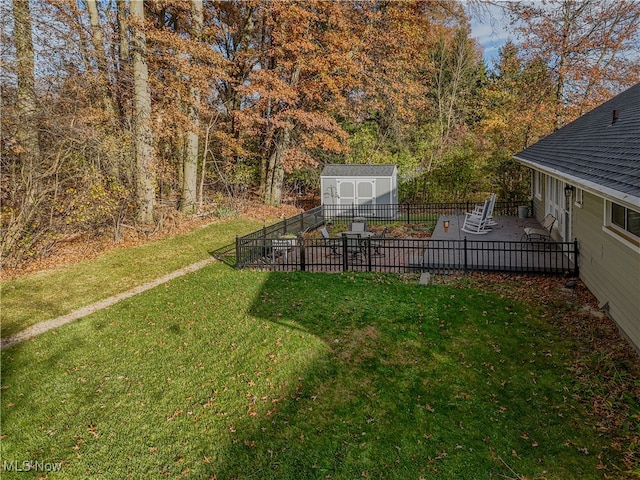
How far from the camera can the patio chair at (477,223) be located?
44.8 feet

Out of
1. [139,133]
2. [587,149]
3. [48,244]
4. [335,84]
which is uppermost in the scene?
[335,84]

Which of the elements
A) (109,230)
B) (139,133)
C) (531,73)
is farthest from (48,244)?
(531,73)

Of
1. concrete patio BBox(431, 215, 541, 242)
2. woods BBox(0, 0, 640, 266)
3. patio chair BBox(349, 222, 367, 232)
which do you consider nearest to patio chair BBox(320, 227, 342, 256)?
patio chair BBox(349, 222, 367, 232)

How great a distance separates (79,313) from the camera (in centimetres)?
804

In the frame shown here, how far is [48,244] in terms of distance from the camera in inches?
454

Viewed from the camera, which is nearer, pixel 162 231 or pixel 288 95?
pixel 162 231

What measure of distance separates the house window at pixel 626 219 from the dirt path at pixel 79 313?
938 cm

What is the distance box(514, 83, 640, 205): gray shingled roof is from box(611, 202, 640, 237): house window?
69 cm

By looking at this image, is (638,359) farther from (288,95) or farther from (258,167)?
(258,167)

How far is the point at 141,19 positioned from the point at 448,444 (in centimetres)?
1726

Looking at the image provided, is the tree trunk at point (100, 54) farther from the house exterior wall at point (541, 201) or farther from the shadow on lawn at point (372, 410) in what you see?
the house exterior wall at point (541, 201)

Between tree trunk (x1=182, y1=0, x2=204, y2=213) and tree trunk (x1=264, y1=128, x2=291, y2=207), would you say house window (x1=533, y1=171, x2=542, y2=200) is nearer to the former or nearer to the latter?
tree trunk (x1=264, y1=128, x2=291, y2=207)

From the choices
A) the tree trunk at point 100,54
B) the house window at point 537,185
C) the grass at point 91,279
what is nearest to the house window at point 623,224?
the house window at point 537,185

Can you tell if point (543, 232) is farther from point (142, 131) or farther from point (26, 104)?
point (26, 104)
